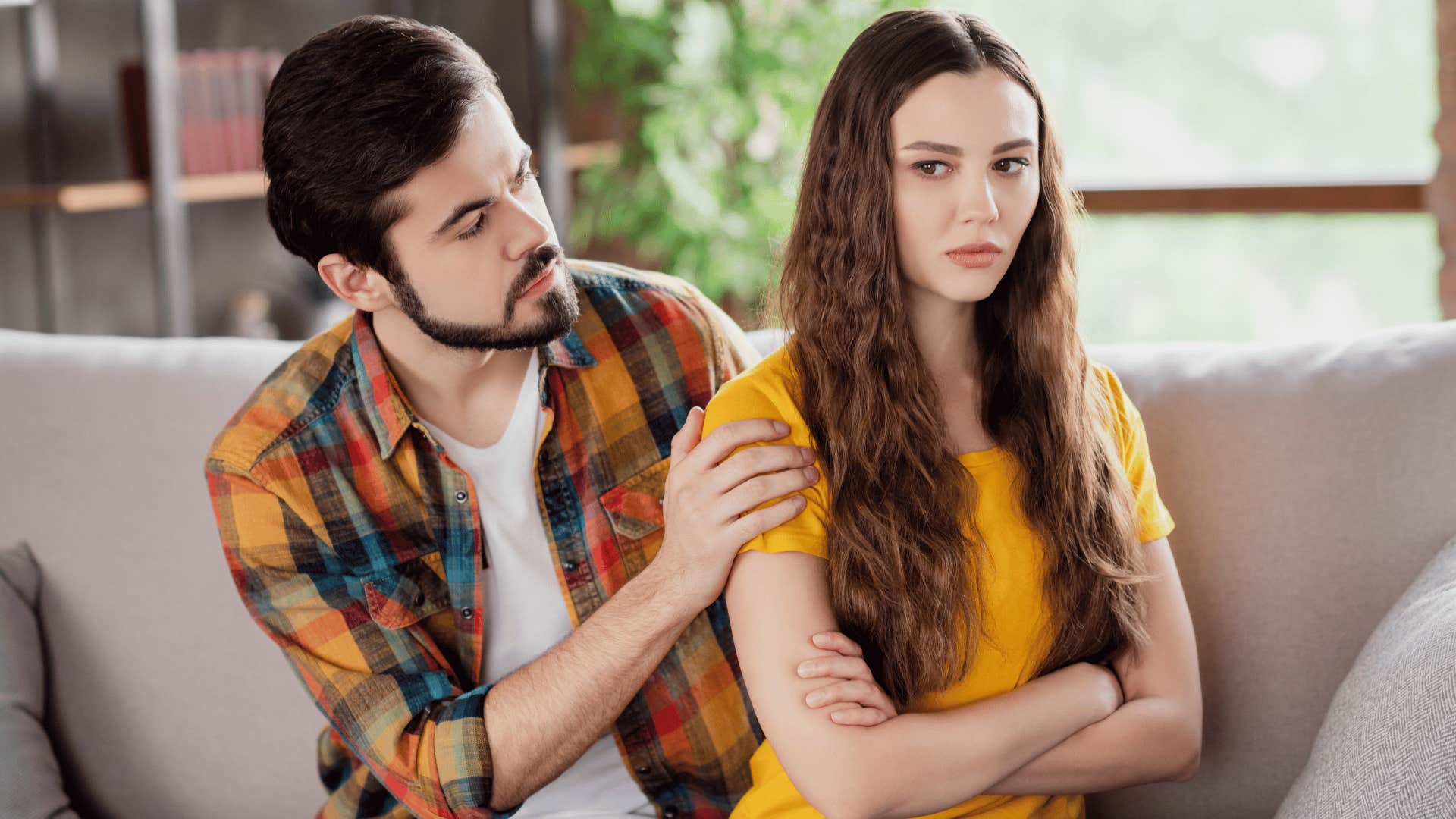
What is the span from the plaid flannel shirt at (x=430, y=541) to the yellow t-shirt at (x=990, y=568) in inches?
8.3

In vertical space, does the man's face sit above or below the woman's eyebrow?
below

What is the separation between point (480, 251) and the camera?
1349mm

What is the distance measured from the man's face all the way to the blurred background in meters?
1.59

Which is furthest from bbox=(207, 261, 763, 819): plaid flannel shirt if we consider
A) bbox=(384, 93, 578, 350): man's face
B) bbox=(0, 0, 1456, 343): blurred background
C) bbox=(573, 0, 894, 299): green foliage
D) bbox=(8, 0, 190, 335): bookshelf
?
bbox=(573, 0, 894, 299): green foliage

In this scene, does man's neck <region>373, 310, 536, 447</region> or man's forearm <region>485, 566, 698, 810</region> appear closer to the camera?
man's forearm <region>485, 566, 698, 810</region>

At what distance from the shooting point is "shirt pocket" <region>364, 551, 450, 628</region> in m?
1.38

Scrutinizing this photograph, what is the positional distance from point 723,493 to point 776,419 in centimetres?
10

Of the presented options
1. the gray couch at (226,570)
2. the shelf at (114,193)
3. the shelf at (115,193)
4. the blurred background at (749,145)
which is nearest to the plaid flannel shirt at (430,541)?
the gray couch at (226,570)

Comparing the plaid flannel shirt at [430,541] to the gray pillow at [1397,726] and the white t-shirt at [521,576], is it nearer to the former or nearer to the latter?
the white t-shirt at [521,576]

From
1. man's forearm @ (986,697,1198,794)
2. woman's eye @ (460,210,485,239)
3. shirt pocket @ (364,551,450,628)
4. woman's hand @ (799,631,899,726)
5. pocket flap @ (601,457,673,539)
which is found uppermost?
woman's eye @ (460,210,485,239)

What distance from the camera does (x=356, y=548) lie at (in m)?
1.41

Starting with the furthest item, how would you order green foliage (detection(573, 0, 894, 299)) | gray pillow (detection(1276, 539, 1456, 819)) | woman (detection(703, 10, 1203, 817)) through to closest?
green foliage (detection(573, 0, 894, 299))
woman (detection(703, 10, 1203, 817))
gray pillow (detection(1276, 539, 1456, 819))

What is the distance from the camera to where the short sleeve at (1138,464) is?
129cm

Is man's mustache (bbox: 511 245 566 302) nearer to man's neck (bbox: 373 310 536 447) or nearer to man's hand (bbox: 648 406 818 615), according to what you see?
man's neck (bbox: 373 310 536 447)
